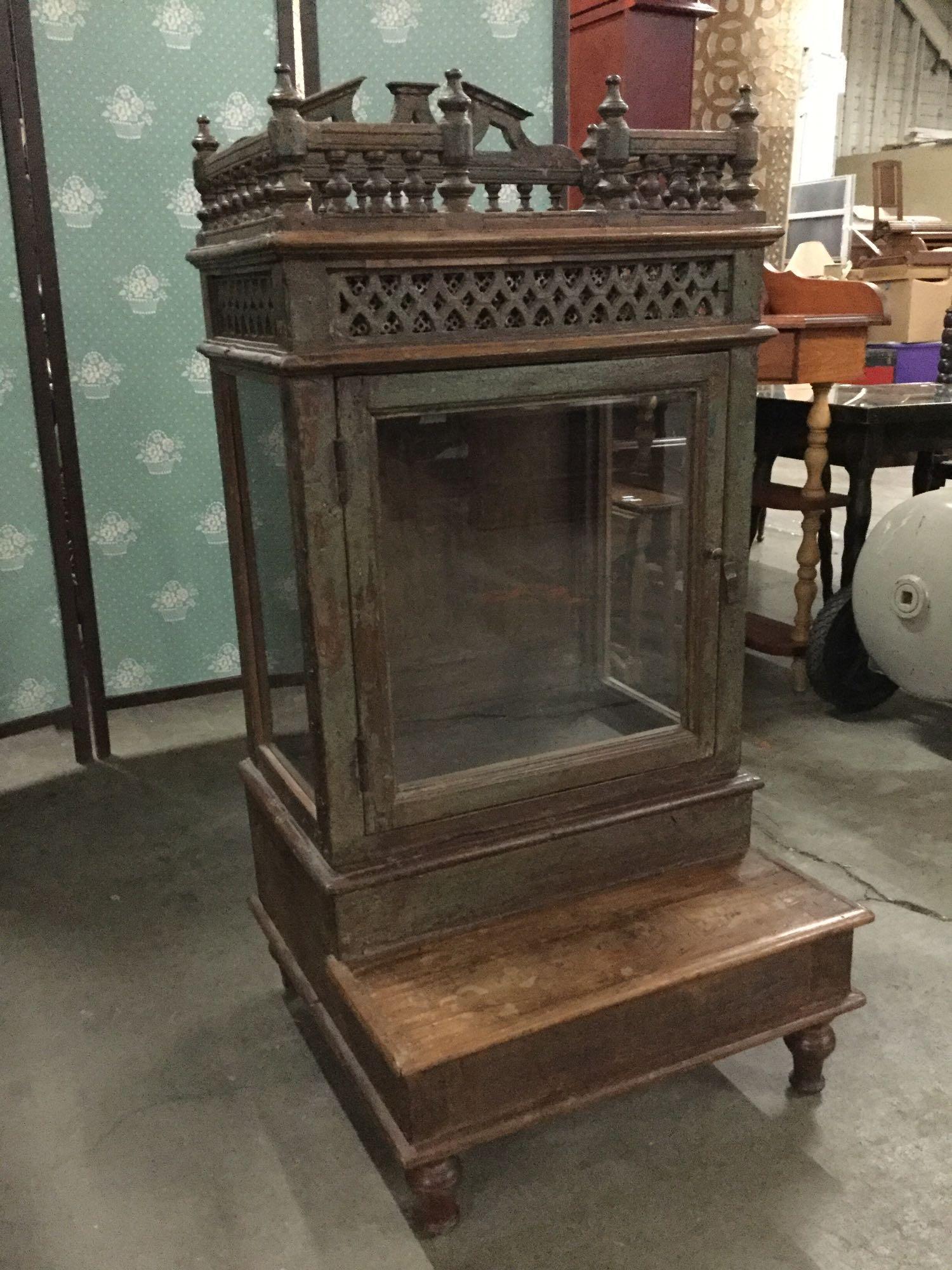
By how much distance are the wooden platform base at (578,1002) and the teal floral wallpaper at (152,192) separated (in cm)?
156

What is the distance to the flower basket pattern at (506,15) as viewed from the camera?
8.47 feet

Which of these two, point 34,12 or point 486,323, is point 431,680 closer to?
point 486,323

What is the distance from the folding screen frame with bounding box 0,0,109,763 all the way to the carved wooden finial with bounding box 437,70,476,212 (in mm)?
1605

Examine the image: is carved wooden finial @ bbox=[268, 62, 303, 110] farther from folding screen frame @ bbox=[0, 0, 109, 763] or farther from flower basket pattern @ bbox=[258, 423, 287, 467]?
folding screen frame @ bbox=[0, 0, 109, 763]

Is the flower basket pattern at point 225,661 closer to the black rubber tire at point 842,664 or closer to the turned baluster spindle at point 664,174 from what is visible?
the black rubber tire at point 842,664

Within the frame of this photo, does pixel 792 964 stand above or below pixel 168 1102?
above

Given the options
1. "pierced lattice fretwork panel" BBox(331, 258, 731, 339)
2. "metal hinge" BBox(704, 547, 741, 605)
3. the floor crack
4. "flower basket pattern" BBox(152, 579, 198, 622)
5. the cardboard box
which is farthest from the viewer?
the cardboard box

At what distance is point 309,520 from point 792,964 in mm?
877

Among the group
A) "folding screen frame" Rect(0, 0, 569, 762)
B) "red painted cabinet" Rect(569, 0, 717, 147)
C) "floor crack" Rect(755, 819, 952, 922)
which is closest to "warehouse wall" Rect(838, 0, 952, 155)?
"red painted cabinet" Rect(569, 0, 717, 147)

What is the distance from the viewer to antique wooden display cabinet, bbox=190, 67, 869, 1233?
48.5 inches

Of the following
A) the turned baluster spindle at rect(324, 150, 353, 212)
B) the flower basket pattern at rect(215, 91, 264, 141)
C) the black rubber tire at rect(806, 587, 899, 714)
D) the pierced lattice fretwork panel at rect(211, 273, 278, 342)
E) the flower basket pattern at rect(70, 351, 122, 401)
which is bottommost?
the black rubber tire at rect(806, 587, 899, 714)

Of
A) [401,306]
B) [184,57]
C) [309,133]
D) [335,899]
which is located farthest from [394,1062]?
[184,57]

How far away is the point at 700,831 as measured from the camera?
1.60m

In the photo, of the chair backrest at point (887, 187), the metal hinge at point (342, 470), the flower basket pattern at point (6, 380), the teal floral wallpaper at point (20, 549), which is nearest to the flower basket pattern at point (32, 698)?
the teal floral wallpaper at point (20, 549)
